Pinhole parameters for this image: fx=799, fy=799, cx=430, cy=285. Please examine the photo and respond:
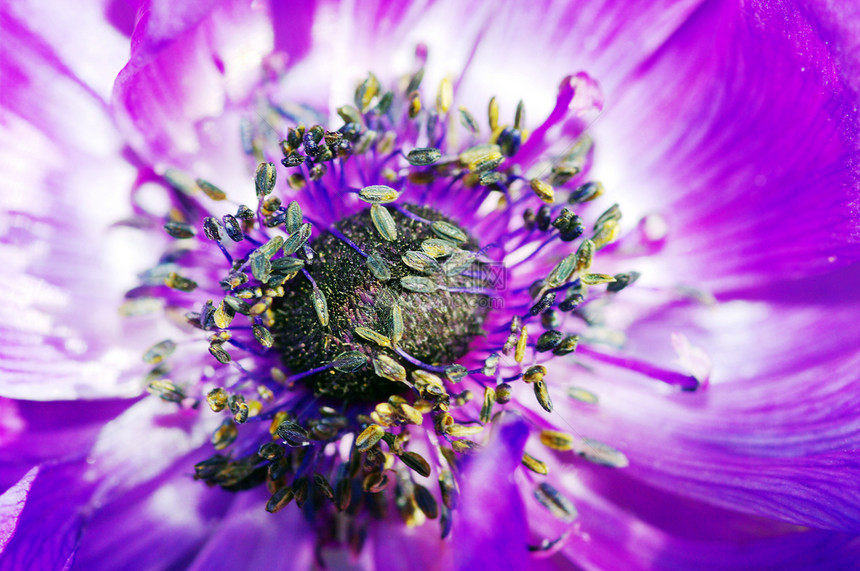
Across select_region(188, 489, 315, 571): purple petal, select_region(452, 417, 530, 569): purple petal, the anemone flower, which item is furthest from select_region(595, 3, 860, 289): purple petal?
select_region(188, 489, 315, 571): purple petal

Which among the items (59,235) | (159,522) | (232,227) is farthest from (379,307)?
(59,235)

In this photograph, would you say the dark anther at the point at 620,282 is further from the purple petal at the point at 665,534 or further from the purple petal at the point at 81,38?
the purple petal at the point at 81,38

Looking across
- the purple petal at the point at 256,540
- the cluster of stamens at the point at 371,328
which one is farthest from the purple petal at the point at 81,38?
the purple petal at the point at 256,540

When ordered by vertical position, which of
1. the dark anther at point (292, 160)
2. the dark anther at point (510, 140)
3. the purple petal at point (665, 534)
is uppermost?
the dark anther at point (292, 160)

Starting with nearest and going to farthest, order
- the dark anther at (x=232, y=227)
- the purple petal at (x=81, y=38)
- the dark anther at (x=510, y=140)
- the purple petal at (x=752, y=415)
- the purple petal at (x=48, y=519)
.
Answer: the purple petal at (x=48, y=519), the purple petal at (x=752, y=415), the dark anther at (x=232, y=227), the purple petal at (x=81, y=38), the dark anther at (x=510, y=140)

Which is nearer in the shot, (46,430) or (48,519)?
(48,519)

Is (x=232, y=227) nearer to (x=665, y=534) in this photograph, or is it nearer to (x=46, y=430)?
(x=46, y=430)

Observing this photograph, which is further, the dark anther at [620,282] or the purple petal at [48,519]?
the dark anther at [620,282]

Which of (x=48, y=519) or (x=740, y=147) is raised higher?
A: (x=740, y=147)
